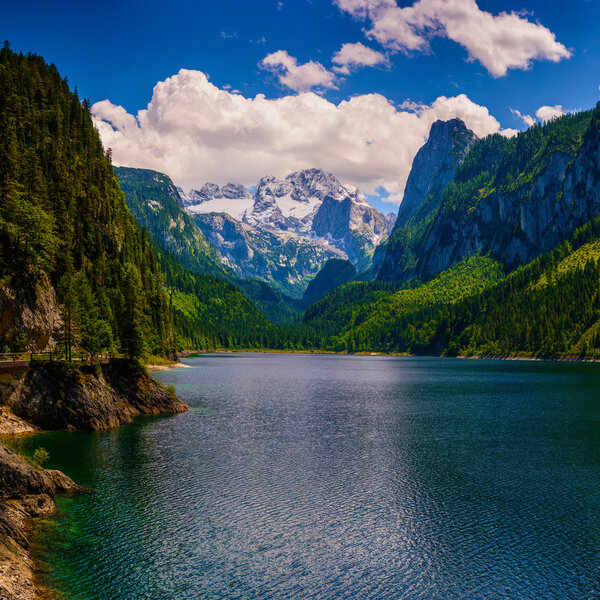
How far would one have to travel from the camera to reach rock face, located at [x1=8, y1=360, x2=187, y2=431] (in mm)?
63219

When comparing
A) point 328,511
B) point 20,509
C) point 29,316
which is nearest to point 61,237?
point 29,316

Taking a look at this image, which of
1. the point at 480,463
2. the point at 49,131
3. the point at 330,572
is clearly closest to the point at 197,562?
the point at 330,572

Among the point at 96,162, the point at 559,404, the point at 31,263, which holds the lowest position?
the point at 559,404

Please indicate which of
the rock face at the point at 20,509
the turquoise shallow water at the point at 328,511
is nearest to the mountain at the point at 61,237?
the turquoise shallow water at the point at 328,511

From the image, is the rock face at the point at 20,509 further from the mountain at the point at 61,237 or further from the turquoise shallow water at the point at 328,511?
the mountain at the point at 61,237

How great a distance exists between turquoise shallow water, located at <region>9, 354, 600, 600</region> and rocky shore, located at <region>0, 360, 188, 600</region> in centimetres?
199

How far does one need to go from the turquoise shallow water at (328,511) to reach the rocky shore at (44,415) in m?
1.99

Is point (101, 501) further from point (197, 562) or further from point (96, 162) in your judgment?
point (96, 162)

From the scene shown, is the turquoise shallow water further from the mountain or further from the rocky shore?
the mountain

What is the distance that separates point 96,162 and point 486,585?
580 feet

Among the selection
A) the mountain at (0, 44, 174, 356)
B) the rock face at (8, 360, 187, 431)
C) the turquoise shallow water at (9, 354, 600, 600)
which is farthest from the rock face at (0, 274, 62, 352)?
the turquoise shallow water at (9, 354, 600, 600)

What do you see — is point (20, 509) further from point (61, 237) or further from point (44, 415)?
point (61, 237)

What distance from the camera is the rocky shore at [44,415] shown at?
2677cm

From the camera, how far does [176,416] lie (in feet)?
267
